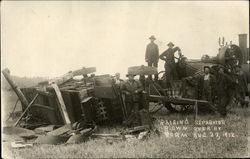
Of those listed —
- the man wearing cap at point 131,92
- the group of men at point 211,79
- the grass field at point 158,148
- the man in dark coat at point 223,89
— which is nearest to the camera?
the grass field at point 158,148

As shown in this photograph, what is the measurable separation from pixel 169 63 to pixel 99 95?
3313mm

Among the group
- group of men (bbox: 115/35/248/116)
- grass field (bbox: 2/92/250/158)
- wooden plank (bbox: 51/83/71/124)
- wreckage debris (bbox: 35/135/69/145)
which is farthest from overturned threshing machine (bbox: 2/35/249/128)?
grass field (bbox: 2/92/250/158)

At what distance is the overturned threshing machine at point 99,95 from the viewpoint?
37.5 feet

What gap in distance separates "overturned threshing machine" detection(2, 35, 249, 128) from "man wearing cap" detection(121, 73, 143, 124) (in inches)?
8.1

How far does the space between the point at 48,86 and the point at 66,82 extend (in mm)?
1183

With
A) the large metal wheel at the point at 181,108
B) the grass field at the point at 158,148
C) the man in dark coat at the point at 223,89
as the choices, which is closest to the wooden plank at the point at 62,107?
the grass field at the point at 158,148

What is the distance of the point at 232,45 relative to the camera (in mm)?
13609

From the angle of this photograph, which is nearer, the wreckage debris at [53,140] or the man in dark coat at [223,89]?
the wreckage debris at [53,140]

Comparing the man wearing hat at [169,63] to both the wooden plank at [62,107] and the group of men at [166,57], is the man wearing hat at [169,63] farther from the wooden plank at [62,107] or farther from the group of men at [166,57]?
the wooden plank at [62,107]

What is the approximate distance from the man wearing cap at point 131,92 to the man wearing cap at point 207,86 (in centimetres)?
287

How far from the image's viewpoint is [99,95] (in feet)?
37.2

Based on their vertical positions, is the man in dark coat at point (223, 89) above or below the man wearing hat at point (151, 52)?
below

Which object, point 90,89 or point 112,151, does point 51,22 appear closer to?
point 90,89

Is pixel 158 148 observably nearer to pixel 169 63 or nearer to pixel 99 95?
pixel 99 95
